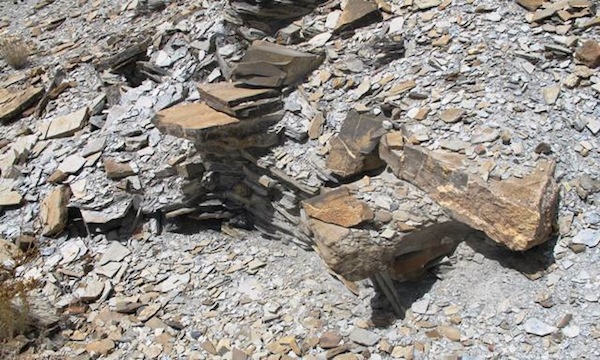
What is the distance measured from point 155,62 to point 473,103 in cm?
329

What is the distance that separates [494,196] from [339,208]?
1.06 m

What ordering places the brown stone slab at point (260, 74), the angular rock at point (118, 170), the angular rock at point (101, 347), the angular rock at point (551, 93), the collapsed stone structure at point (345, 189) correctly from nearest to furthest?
the collapsed stone structure at point (345, 189)
the angular rock at point (101, 347)
the angular rock at point (551, 93)
the brown stone slab at point (260, 74)
the angular rock at point (118, 170)

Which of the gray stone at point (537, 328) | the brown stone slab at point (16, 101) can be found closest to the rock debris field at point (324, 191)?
the gray stone at point (537, 328)

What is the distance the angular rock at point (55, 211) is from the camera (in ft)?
18.7

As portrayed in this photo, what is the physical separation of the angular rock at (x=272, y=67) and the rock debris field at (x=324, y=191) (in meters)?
0.02

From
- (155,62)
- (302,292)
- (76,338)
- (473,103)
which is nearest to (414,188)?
(473,103)

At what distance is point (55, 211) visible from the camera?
5.73 m

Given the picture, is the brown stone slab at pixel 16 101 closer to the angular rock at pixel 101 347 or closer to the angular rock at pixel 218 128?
the angular rock at pixel 218 128

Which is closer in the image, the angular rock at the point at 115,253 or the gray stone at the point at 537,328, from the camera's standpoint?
the gray stone at the point at 537,328

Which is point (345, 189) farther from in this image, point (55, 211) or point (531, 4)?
point (55, 211)

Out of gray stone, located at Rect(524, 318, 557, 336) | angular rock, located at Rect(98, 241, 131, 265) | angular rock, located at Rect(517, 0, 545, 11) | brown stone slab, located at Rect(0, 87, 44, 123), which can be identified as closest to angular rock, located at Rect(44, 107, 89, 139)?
brown stone slab, located at Rect(0, 87, 44, 123)

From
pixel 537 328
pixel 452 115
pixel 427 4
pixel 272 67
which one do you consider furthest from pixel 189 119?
pixel 537 328

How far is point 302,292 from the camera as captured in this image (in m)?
5.00

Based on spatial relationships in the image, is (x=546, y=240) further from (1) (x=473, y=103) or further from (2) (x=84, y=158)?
(2) (x=84, y=158)
